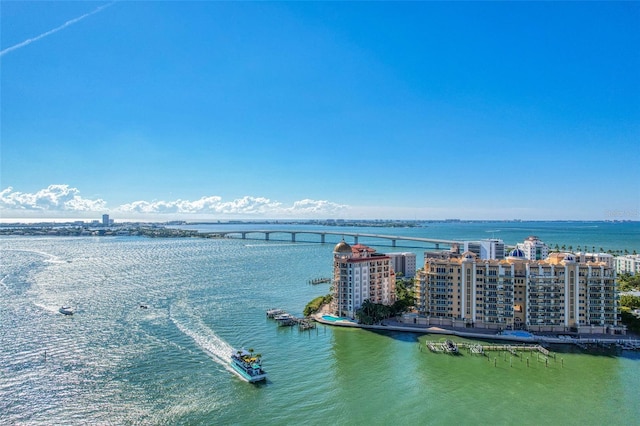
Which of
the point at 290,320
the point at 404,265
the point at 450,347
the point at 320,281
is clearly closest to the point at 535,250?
the point at 404,265

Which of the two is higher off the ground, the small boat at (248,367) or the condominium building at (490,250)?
the condominium building at (490,250)

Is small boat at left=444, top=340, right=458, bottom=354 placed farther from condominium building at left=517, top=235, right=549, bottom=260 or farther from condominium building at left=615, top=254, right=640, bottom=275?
condominium building at left=517, top=235, right=549, bottom=260

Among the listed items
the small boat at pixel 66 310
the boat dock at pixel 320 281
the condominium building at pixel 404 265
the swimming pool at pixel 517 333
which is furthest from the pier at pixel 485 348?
the condominium building at pixel 404 265

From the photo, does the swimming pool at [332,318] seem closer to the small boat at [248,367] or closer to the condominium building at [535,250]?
the small boat at [248,367]

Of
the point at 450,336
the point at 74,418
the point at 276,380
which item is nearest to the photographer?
the point at 74,418

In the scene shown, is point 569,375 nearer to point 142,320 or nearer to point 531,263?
point 531,263

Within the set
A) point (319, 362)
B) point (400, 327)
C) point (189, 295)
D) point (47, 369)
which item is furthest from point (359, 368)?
point (189, 295)
